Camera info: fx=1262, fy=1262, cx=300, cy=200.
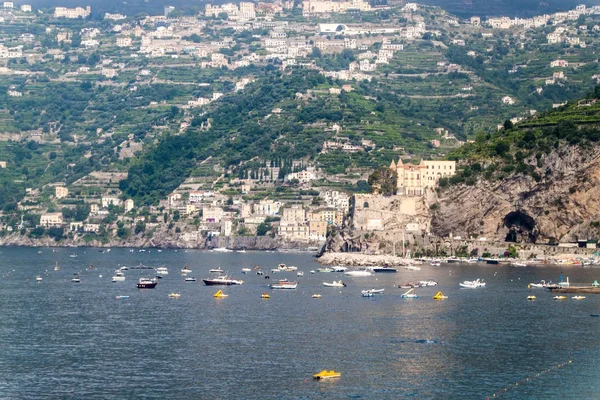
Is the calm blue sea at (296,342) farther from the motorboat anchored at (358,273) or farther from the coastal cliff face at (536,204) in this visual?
the coastal cliff face at (536,204)

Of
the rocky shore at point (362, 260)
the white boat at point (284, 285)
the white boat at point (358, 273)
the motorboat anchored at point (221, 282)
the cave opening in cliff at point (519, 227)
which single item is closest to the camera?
the white boat at point (284, 285)

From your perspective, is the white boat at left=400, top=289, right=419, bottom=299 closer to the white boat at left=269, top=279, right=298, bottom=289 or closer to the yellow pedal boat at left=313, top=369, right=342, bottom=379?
the white boat at left=269, top=279, right=298, bottom=289

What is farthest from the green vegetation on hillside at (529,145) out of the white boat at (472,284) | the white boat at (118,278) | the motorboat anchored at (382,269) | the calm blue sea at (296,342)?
the white boat at (118,278)

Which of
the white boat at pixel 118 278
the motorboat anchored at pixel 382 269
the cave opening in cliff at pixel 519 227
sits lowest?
the white boat at pixel 118 278

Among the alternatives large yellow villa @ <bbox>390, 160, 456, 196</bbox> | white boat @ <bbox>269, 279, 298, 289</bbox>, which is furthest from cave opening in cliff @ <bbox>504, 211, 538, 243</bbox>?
white boat @ <bbox>269, 279, 298, 289</bbox>

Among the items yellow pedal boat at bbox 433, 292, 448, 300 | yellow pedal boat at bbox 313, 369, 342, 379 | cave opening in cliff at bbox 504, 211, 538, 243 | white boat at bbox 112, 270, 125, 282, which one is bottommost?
yellow pedal boat at bbox 313, 369, 342, 379

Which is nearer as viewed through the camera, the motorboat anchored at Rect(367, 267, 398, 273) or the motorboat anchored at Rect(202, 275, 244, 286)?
the motorboat anchored at Rect(202, 275, 244, 286)

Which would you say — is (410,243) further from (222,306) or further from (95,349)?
(95,349)
